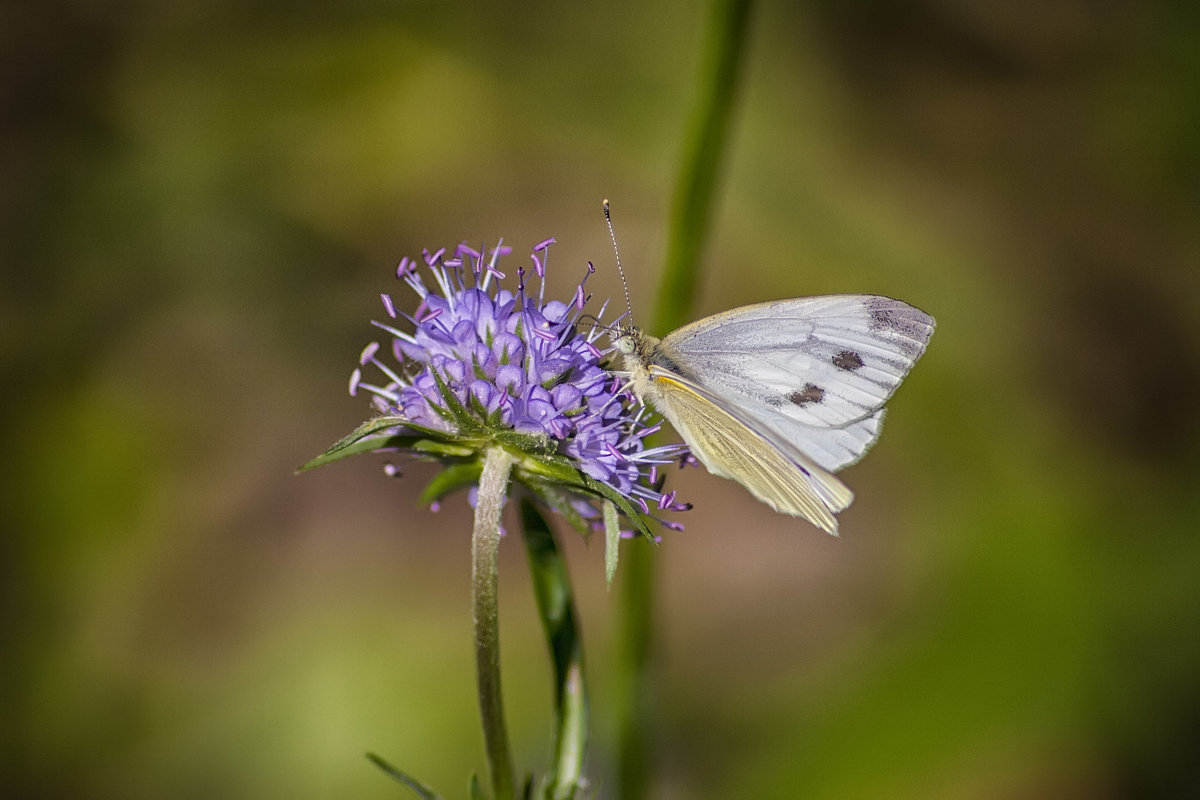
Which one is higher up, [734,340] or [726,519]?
[734,340]

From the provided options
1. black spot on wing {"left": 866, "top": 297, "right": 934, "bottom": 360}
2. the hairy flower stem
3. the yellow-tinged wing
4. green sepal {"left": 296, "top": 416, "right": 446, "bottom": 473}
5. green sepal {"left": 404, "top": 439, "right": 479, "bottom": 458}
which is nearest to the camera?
green sepal {"left": 296, "top": 416, "right": 446, "bottom": 473}

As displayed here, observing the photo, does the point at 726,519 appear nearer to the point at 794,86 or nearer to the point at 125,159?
the point at 794,86

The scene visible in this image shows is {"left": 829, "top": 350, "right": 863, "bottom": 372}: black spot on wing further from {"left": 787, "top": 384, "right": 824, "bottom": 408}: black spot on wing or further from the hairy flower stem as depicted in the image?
the hairy flower stem

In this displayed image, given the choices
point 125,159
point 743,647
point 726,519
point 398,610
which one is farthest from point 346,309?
point 743,647

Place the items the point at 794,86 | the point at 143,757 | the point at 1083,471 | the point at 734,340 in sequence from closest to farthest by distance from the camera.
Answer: the point at 734,340
the point at 143,757
the point at 1083,471
the point at 794,86

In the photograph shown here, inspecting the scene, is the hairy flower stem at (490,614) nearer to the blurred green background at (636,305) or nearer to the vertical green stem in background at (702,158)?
the vertical green stem in background at (702,158)

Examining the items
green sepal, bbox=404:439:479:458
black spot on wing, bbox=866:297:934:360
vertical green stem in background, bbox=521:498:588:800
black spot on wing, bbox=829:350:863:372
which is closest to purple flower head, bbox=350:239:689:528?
green sepal, bbox=404:439:479:458
